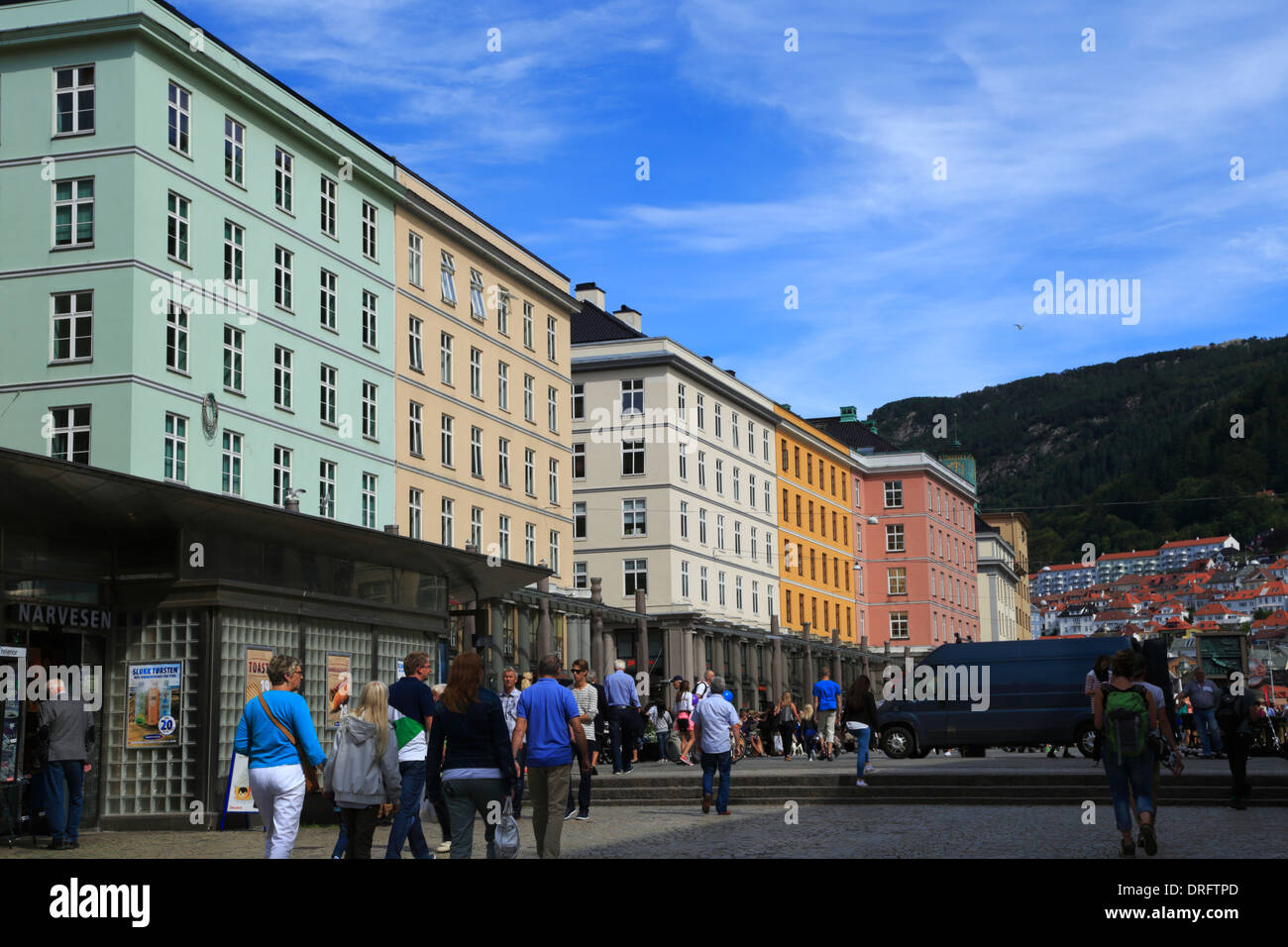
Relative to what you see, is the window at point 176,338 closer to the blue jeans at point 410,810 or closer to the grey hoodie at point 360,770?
the blue jeans at point 410,810

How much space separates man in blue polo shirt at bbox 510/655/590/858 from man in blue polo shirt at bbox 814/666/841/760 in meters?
20.7

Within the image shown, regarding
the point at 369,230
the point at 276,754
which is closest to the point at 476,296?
the point at 369,230

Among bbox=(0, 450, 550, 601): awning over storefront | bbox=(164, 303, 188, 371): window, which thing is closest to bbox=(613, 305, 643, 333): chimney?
bbox=(164, 303, 188, 371): window

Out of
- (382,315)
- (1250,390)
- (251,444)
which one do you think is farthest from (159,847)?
(1250,390)

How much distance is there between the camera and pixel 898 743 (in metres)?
36.7

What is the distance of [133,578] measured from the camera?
849 inches

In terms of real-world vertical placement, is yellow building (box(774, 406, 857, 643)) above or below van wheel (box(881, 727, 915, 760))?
above

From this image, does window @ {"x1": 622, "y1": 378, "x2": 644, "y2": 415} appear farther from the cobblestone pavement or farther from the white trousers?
the white trousers

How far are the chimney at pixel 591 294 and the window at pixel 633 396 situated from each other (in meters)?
9.01

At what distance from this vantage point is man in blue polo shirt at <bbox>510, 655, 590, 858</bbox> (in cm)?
1486

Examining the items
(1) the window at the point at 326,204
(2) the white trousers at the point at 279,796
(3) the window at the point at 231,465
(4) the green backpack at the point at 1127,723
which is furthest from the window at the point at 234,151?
(4) the green backpack at the point at 1127,723

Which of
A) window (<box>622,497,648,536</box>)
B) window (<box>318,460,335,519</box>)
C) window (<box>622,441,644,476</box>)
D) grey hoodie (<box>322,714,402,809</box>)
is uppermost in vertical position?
window (<box>622,441,644,476</box>)

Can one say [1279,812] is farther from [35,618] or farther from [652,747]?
[652,747]

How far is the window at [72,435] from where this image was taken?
3528cm
